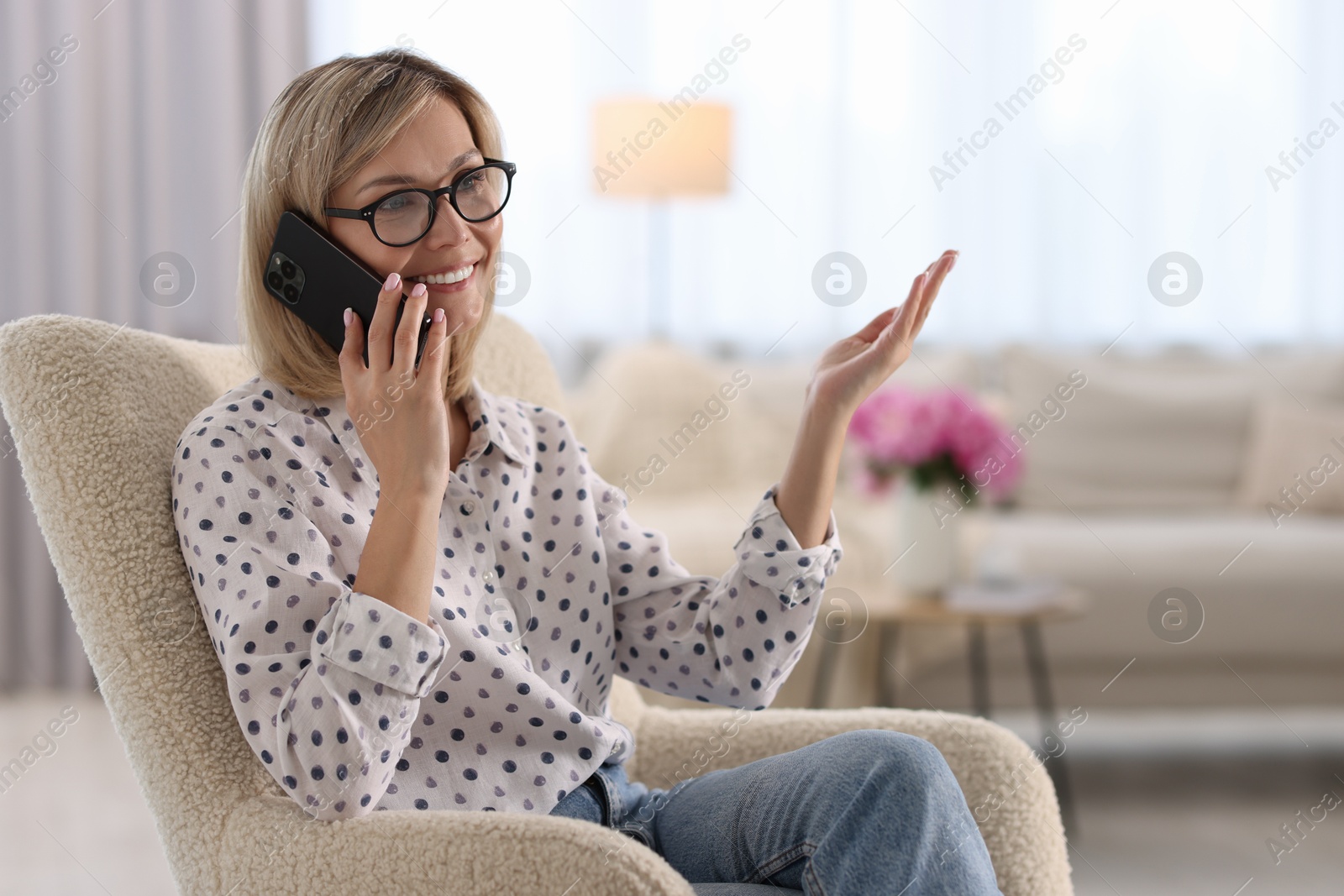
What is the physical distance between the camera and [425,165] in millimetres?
938

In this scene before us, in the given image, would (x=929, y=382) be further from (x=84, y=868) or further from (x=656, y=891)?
(x=656, y=891)

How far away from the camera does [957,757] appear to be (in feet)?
3.36

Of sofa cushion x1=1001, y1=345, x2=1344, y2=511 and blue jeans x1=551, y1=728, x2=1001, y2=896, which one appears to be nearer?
blue jeans x1=551, y1=728, x2=1001, y2=896

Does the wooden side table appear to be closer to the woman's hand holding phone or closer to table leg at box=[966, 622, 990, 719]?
table leg at box=[966, 622, 990, 719]

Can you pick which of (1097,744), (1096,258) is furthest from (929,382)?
(1097,744)

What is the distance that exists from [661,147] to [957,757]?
2270 millimetres

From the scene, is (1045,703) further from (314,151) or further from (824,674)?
(314,151)

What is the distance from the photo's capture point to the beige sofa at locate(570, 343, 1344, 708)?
93.9 inches

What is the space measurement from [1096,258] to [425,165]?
2.78m

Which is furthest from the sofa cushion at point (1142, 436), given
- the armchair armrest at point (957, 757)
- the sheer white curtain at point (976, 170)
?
the armchair armrest at point (957, 757)

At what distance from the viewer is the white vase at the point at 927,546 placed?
2.18 metres

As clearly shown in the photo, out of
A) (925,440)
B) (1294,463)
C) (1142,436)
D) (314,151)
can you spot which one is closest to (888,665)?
(925,440)

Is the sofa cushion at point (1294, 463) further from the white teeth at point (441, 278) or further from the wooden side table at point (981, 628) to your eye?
the white teeth at point (441, 278)

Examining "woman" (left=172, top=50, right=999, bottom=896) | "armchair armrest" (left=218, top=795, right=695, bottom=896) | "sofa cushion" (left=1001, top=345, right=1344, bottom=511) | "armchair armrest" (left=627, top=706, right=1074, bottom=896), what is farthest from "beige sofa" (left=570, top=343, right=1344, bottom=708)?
"armchair armrest" (left=218, top=795, right=695, bottom=896)
